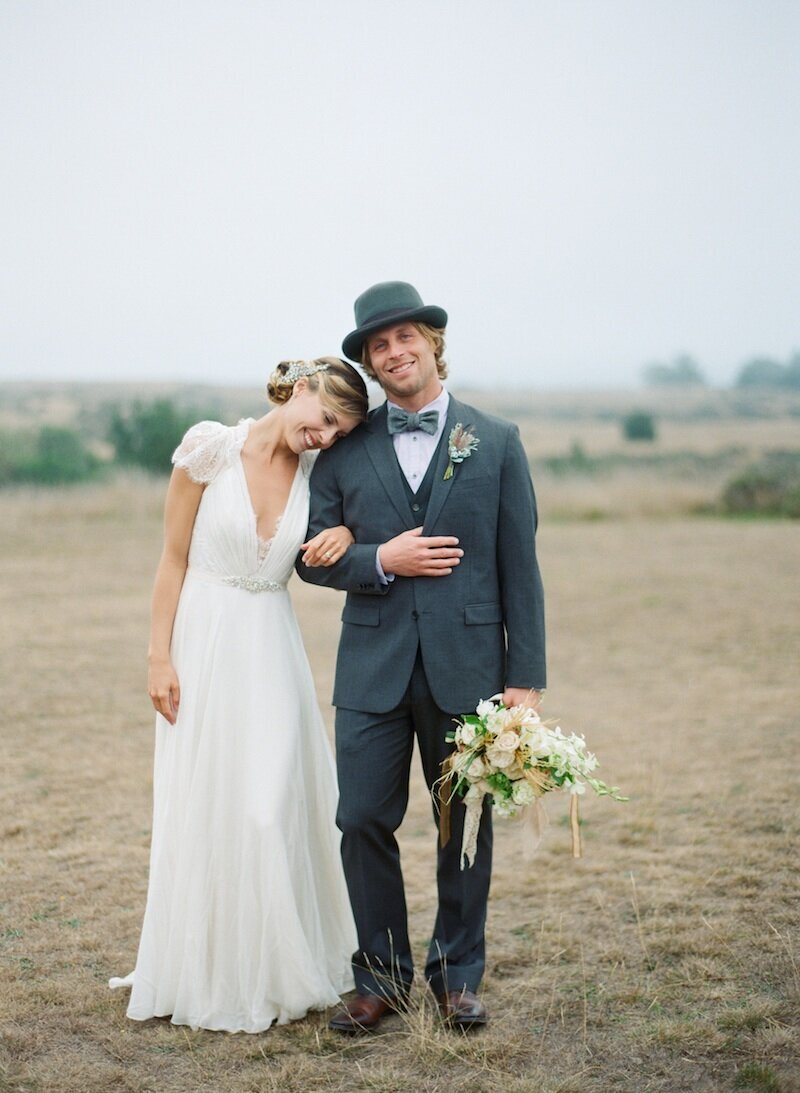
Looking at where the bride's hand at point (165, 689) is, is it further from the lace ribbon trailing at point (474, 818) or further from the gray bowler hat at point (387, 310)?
the gray bowler hat at point (387, 310)

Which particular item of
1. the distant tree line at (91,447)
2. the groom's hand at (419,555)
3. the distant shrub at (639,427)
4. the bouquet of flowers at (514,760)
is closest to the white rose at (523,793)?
the bouquet of flowers at (514,760)

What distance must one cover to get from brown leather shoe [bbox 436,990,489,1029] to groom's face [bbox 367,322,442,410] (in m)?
1.92

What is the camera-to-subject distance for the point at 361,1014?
13.0ft

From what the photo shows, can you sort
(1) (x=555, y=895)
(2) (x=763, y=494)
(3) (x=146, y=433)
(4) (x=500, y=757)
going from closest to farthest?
(4) (x=500, y=757)
(1) (x=555, y=895)
(2) (x=763, y=494)
(3) (x=146, y=433)

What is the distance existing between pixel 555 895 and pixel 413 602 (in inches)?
88.1

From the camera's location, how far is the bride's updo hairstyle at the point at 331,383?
3914 mm

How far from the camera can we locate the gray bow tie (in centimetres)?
390

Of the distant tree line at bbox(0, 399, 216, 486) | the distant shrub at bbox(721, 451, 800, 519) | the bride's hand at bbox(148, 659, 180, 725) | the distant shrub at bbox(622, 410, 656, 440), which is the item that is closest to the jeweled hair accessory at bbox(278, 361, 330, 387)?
the bride's hand at bbox(148, 659, 180, 725)

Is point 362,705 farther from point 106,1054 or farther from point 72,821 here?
point 72,821

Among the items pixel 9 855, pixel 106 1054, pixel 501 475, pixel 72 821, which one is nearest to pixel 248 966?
pixel 106 1054

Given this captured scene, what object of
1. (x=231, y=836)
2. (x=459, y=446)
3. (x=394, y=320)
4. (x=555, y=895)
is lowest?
(x=555, y=895)

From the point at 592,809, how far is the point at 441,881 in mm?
3025

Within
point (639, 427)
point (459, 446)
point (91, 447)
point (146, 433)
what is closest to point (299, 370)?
point (459, 446)

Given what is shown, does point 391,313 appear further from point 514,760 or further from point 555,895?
point 555,895
